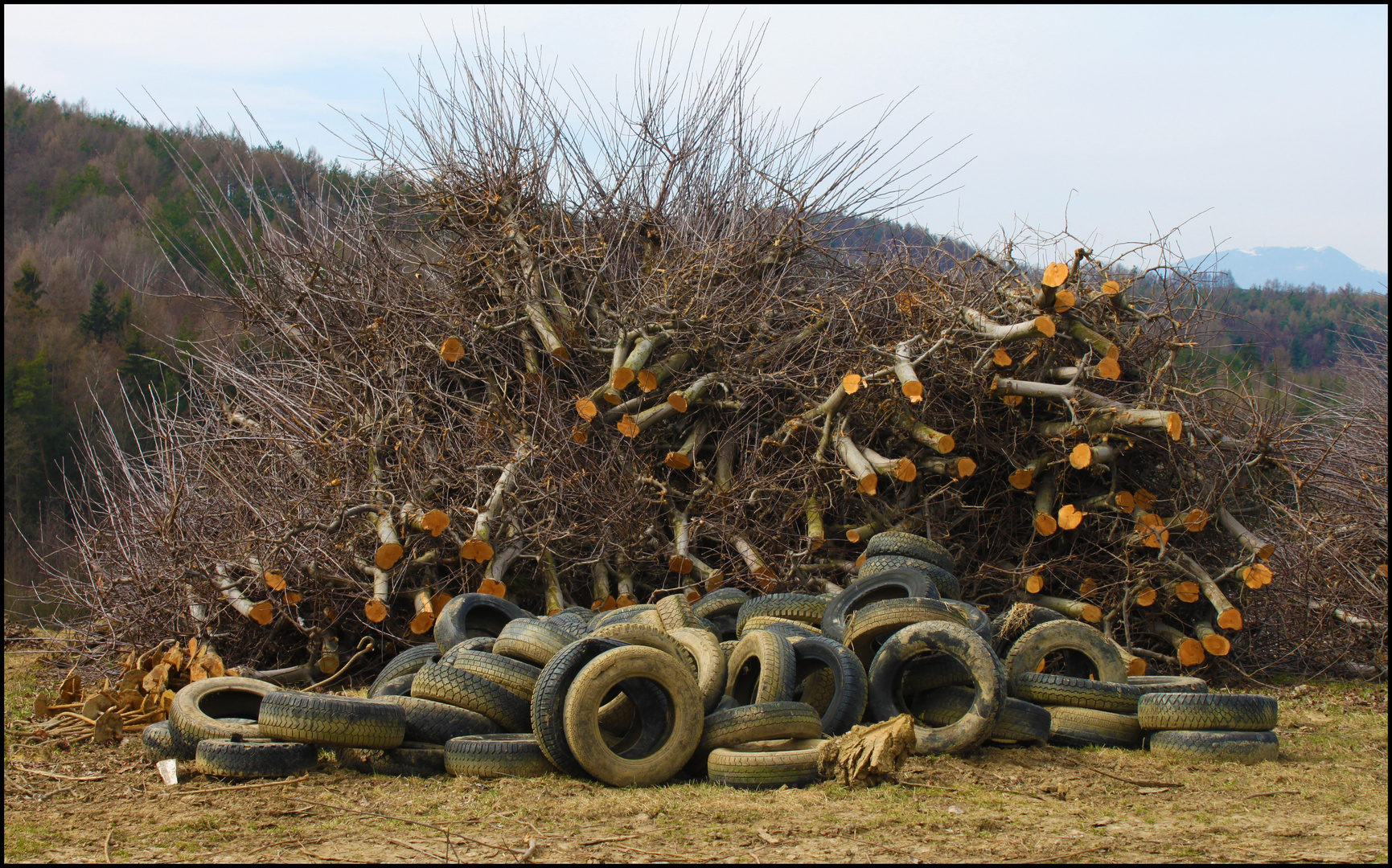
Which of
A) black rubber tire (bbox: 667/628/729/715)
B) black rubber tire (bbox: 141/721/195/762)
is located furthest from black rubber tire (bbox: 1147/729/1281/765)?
black rubber tire (bbox: 141/721/195/762)

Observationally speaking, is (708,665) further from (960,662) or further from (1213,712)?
(1213,712)

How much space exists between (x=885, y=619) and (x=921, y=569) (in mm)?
1001

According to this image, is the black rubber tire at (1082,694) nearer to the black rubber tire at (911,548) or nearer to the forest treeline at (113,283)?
the black rubber tire at (911,548)

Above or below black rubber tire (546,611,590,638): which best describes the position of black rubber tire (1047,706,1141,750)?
below

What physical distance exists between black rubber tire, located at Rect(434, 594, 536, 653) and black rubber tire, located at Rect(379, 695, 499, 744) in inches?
49.0

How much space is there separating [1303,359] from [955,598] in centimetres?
2218

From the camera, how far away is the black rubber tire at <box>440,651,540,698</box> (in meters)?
5.08

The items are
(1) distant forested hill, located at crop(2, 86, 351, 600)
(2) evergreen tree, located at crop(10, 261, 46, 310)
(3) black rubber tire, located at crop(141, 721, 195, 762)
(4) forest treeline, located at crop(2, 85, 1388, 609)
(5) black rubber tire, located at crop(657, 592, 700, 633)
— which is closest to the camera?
(3) black rubber tire, located at crop(141, 721, 195, 762)

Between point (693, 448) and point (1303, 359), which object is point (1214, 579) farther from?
point (1303, 359)

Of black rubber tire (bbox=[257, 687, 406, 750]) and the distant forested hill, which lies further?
the distant forested hill

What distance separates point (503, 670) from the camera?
5.10 metres

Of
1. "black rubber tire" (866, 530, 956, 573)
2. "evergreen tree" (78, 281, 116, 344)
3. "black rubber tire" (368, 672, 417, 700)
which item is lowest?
"black rubber tire" (368, 672, 417, 700)

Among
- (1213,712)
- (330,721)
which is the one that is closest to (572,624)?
(330,721)

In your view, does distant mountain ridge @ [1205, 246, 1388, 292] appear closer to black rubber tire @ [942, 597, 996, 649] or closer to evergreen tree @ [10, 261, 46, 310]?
black rubber tire @ [942, 597, 996, 649]
